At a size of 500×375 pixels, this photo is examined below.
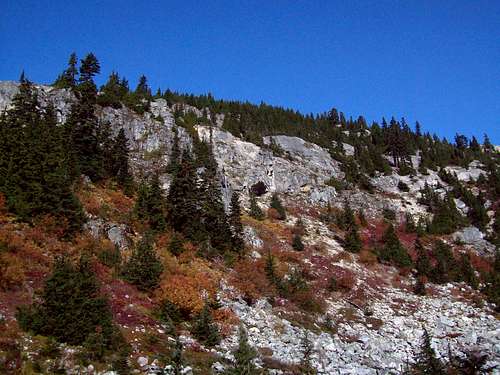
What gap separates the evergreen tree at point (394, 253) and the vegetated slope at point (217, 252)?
17cm

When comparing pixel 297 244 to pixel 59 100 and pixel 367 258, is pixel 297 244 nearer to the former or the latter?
pixel 367 258

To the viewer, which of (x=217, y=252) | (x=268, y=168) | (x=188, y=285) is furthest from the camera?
(x=268, y=168)

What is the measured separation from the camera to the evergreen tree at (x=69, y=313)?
61.7ft

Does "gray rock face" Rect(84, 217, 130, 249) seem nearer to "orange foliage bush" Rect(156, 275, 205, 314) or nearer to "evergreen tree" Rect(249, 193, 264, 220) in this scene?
"orange foliage bush" Rect(156, 275, 205, 314)

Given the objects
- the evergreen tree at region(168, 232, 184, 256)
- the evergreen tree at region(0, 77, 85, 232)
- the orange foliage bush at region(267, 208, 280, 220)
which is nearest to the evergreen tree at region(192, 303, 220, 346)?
the evergreen tree at region(168, 232, 184, 256)

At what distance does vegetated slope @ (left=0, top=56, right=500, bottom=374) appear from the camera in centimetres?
2122

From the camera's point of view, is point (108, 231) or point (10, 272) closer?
point (10, 272)

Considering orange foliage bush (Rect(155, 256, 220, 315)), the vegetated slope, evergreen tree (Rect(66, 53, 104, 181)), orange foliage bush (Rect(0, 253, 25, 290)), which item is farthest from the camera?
evergreen tree (Rect(66, 53, 104, 181))

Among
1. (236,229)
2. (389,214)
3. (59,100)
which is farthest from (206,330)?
(59,100)

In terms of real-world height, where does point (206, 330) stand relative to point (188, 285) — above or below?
below

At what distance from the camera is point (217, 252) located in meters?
39.7

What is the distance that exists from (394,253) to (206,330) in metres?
31.0

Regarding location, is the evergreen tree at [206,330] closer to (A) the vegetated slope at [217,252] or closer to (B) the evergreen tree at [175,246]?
(A) the vegetated slope at [217,252]

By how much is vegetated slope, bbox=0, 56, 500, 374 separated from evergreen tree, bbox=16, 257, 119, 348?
71 mm
